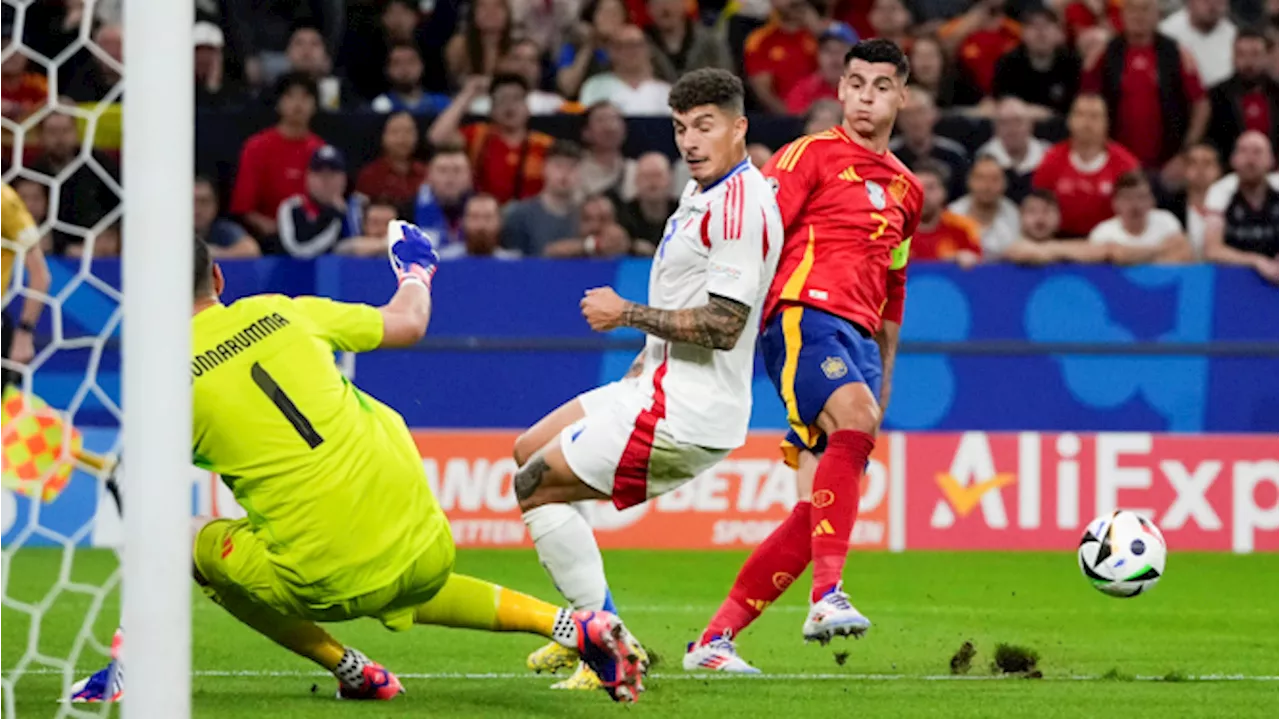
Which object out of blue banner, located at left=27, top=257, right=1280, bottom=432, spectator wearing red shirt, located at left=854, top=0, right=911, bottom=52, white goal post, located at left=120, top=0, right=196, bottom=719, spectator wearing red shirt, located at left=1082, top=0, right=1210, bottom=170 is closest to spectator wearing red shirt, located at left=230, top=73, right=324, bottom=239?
blue banner, located at left=27, top=257, right=1280, bottom=432

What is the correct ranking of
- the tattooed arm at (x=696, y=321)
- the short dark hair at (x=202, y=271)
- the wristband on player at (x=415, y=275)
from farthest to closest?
the tattooed arm at (x=696, y=321) < the wristband on player at (x=415, y=275) < the short dark hair at (x=202, y=271)

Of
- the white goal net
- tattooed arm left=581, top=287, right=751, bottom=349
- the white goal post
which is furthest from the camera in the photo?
tattooed arm left=581, top=287, right=751, bottom=349

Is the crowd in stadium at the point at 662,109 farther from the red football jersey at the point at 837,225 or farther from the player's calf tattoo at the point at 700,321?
the player's calf tattoo at the point at 700,321

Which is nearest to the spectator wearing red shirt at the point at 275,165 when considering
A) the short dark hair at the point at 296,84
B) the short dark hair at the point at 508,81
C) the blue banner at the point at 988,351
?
the short dark hair at the point at 296,84

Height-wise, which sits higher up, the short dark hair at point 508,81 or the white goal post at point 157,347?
the short dark hair at point 508,81

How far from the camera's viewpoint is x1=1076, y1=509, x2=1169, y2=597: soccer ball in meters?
7.49

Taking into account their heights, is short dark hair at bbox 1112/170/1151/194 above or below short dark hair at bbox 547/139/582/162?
below

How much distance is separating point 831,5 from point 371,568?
10035 millimetres

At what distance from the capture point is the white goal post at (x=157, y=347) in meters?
4.10

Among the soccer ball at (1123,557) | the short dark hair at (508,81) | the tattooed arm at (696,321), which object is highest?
the short dark hair at (508,81)

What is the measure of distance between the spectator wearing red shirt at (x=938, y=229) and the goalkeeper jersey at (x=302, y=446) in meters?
7.29

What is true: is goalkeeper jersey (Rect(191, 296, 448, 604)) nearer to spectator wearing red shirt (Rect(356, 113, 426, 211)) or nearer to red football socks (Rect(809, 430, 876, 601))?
red football socks (Rect(809, 430, 876, 601))

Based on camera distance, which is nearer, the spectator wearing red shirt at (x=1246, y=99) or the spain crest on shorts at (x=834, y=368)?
the spain crest on shorts at (x=834, y=368)

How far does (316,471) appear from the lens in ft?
19.1
